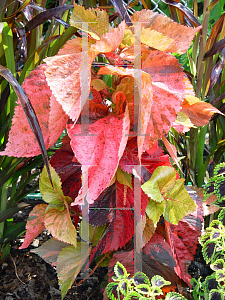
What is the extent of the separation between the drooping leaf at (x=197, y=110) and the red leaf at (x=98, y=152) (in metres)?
0.14

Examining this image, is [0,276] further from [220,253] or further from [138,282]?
[220,253]

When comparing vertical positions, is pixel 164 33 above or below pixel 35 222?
above

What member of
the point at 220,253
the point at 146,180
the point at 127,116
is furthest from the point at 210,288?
the point at 127,116

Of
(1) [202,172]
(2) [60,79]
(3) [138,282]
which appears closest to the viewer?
(2) [60,79]

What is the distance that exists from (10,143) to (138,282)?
1.10 ft

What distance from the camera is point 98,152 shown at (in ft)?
1.40

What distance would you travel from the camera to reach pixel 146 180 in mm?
514

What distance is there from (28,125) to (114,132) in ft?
0.50

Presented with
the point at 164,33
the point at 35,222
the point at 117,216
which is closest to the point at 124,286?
the point at 117,216

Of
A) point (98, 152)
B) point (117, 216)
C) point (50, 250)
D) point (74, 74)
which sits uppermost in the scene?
point (74, 74)

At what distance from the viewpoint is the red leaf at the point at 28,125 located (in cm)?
44

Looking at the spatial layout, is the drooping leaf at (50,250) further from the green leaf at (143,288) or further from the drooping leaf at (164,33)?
the drooping leaf at (164,33)

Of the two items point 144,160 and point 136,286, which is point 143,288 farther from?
point 144,160

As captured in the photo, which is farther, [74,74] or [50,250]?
[50,250]
